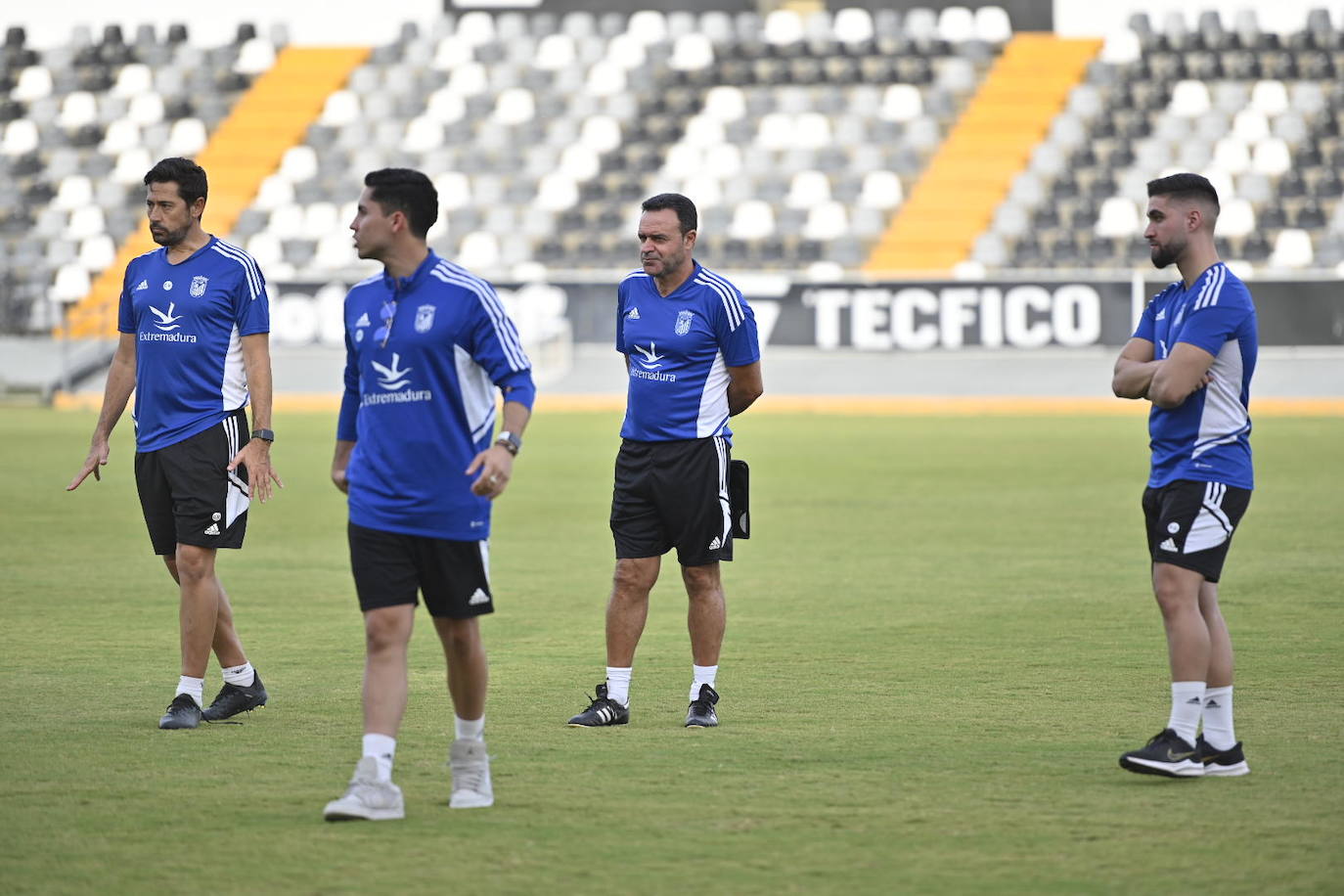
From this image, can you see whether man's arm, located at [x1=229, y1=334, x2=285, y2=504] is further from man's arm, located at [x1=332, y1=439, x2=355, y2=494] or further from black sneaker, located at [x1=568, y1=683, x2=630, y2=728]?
black sneaker, located at [x1=568, y1=683, x2=630, y2=728]

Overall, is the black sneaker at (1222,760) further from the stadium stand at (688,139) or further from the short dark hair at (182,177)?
the stadium stand at (688,139)

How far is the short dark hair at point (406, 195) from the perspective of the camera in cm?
568

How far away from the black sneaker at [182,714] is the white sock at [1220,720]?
3.58 m

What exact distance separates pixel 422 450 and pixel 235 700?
214cm

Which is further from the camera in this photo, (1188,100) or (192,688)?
(1188,100)

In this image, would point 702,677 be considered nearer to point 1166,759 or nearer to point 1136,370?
point 1166,759

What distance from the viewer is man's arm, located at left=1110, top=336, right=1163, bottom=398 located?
20.5 feet

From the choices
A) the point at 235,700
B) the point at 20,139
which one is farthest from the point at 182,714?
the point at 20,139

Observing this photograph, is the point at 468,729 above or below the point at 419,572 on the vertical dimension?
below

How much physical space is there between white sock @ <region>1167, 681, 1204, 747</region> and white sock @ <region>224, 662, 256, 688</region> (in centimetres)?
344

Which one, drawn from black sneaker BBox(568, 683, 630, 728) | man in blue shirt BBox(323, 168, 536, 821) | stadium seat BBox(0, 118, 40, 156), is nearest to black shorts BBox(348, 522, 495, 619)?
man in blue shirt BBox(323, 168, 536, 821)

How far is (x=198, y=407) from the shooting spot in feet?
23.8

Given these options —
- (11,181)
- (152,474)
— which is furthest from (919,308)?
(152,474)

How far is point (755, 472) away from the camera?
62.1 ft
